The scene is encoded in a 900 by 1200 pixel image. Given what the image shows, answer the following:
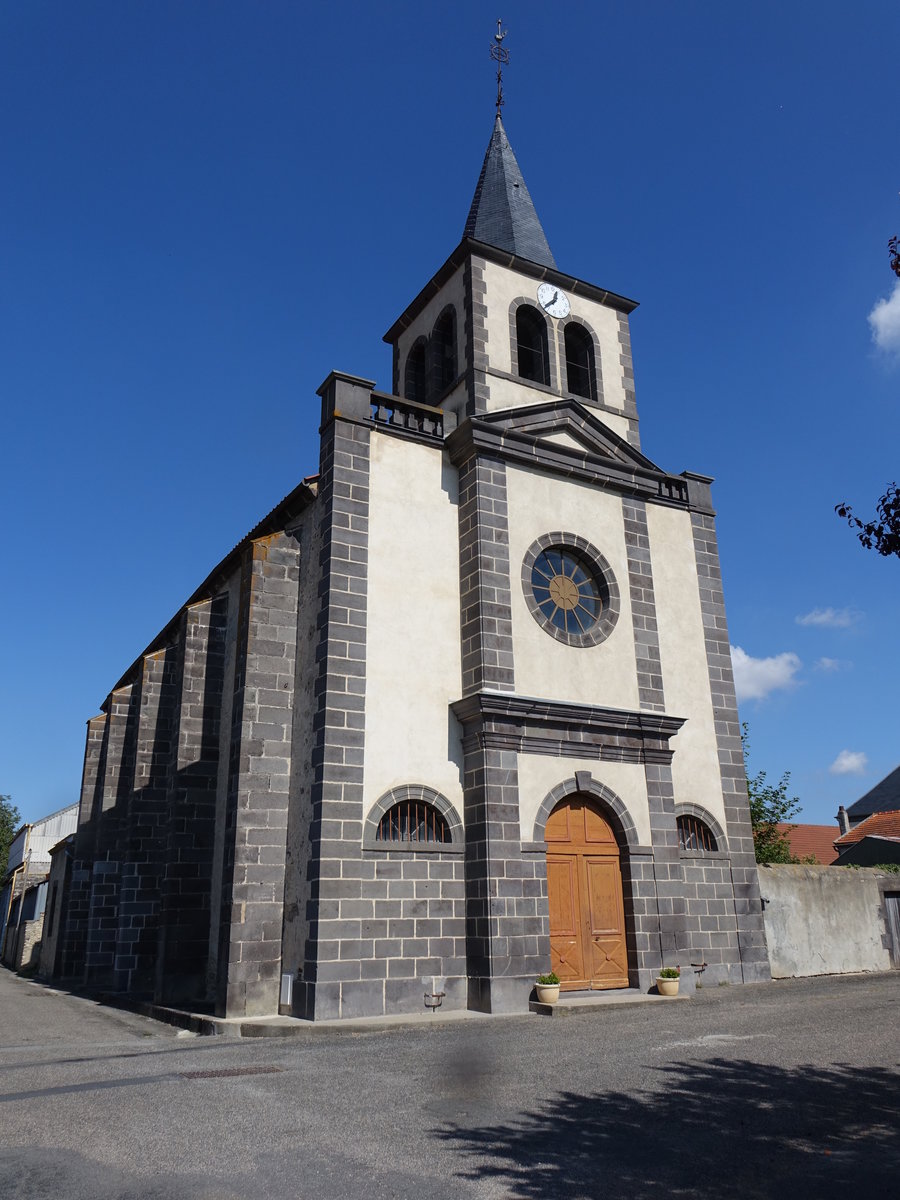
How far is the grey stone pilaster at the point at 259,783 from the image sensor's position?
12102 mm

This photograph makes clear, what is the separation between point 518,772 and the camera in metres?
13.2

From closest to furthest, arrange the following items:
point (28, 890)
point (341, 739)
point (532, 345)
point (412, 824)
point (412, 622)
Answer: point (341, 739) → point (412, 824) → point (412, 622) → point (532, 345) → point (28, 890)

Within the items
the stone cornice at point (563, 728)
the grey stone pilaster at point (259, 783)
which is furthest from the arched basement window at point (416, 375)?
the stone cornice at point (563, 728)

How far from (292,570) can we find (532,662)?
3916mm

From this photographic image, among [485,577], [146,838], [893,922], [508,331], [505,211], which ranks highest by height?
[505,211]

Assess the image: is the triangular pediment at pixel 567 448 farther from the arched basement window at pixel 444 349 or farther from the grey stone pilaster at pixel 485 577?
the arched basement window at pixel 444 349

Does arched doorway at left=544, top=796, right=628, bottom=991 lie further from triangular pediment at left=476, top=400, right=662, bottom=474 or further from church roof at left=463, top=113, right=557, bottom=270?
church roof at left=463, top=113, right=557, bottom=270

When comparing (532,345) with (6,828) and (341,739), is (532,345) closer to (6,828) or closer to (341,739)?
(341,739)

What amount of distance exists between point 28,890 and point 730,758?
28.6m

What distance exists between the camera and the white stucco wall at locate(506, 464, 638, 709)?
46.3 ft

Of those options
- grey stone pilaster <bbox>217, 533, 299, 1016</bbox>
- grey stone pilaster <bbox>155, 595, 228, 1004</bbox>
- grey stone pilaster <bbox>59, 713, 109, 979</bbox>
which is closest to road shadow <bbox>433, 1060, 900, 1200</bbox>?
grey stone pilaster <bbox>217, 533, 299, 1016</bbox>

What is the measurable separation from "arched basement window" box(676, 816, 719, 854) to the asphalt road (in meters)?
4.88

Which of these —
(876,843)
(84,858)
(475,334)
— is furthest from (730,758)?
(876,843)

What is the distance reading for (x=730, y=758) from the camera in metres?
16.0
